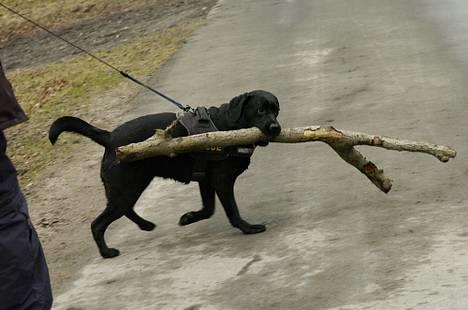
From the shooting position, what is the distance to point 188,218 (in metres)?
6.50

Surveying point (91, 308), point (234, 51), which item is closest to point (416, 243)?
point (91, 308)

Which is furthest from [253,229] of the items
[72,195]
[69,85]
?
[69,85]

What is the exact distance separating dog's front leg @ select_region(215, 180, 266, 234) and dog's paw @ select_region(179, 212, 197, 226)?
0.40 m

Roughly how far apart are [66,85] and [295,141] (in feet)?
23.7

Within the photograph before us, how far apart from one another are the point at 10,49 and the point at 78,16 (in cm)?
197

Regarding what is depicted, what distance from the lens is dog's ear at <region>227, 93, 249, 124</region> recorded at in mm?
5887

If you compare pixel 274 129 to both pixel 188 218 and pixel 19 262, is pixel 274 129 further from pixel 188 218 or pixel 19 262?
pixel 19 262

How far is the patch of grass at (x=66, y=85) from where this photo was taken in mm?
9539

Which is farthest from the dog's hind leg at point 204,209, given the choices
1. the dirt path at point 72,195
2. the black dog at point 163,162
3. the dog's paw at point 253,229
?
the dirt path at point 72,195

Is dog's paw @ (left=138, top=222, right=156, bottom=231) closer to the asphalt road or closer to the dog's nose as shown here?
the asphalt road

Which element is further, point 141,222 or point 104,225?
point 141,222

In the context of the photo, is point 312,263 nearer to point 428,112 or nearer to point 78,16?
point 428,112

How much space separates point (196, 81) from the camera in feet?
37.1

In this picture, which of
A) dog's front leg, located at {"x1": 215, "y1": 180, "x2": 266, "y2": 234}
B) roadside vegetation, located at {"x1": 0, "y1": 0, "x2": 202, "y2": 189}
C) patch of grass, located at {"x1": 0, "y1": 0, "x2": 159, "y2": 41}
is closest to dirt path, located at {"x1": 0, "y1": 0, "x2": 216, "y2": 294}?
roadside vegetation, located at {"x1": 0, "y1": 0, "x2": 202, "y2": 189}
